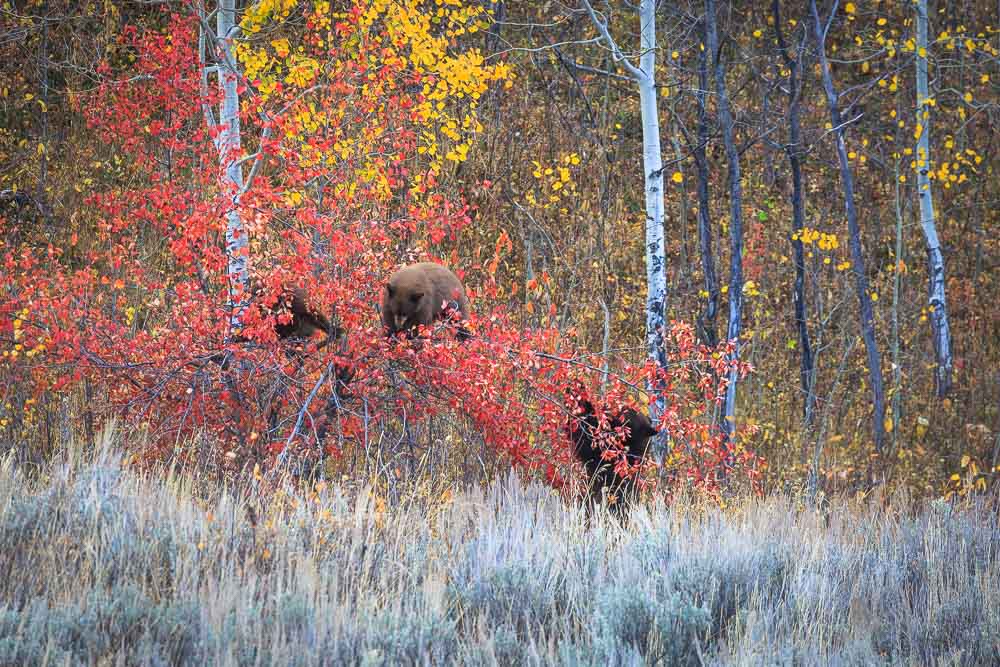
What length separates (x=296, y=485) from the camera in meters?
7.46

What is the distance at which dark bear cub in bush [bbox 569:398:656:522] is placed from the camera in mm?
7570

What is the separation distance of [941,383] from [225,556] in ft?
29.7

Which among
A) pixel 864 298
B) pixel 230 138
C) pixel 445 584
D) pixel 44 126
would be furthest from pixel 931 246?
pixel 44 126

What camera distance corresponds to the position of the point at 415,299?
757 cm

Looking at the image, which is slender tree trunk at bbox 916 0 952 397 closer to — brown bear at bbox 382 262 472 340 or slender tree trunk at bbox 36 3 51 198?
brown bear at bbox 382 262 472 340

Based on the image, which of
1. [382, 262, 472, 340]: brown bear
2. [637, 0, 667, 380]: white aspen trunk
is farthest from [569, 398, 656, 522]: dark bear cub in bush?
[637, 0, 667, 380]: white aspen trunk

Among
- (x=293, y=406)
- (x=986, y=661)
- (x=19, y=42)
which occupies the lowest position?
(x=986, y=661)

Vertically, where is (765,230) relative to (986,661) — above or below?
above

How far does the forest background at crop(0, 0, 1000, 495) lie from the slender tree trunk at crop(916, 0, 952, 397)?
0.04m

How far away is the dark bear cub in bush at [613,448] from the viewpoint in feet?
24.8

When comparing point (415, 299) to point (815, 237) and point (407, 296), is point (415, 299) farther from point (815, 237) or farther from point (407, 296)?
point (815, 237)

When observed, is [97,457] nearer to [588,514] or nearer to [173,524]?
[173,524]

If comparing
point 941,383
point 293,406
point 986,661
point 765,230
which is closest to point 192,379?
point 293,406

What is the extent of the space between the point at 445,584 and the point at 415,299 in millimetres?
2573
